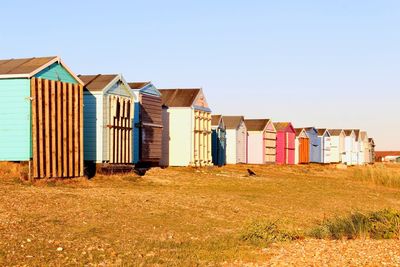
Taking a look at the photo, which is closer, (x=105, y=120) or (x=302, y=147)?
(x=105, y=120)

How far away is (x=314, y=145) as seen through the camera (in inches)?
2488

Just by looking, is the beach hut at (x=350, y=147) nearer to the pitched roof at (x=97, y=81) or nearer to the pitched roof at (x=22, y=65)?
the pitched roof at (x=97, y=81)

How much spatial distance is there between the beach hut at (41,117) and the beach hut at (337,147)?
48.8 meters

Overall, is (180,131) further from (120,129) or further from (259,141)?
(259,141)

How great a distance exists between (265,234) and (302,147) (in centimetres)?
4693

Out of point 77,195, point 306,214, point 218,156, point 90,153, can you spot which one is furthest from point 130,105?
point 218,156

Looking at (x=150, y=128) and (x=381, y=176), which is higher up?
(x=150, y=128)

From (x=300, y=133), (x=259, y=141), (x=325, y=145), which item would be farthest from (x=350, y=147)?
(x=259, y=141)

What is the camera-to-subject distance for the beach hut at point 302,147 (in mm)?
58419

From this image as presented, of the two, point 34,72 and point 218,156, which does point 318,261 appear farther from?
point 218,156

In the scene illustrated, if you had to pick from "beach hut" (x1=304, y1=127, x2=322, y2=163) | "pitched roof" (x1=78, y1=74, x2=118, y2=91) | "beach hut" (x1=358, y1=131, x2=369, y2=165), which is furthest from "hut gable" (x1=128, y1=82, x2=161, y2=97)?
"beach hut" (x1=358, y1=131, x2=369, y2=165)

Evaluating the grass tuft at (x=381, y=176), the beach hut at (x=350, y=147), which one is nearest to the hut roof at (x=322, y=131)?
the beach hut at (x=350, y=147)

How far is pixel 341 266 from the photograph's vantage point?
989cm

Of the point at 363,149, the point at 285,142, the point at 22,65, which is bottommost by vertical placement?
the point at 363,149
